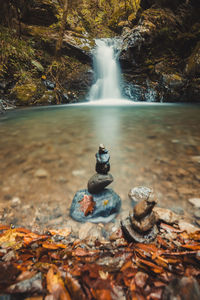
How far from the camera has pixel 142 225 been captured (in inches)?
45.1

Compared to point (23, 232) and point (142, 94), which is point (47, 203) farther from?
point (142, 94)

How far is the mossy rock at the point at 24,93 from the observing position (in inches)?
411

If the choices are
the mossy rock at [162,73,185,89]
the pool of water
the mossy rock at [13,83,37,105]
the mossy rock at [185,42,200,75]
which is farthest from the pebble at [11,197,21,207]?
the mossy rock at [185,42,200,75]

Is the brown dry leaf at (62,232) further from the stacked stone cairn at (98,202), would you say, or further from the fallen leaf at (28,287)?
the fallen leaf at (28,287)

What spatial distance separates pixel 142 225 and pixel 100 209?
0.46 m

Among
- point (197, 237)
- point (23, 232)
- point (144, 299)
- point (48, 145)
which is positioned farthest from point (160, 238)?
point (48, 145)

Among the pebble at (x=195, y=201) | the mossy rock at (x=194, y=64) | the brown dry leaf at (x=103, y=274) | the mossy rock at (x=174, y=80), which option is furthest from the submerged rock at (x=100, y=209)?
the mossy rock at (x=194, y=64)

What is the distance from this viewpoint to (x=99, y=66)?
14.3 meters

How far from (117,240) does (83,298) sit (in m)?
0.54

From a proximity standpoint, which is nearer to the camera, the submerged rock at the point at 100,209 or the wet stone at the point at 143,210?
the wet stone at the point at 143,210

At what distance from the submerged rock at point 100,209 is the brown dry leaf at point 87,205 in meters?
0.02

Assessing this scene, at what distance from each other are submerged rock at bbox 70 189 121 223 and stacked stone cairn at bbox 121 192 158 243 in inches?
9.4

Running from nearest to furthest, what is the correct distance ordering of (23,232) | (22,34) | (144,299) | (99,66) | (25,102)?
(144,299) < (23,232) < (25,102) < (22,34) < (99,66)

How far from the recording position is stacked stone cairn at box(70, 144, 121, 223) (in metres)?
1.44
